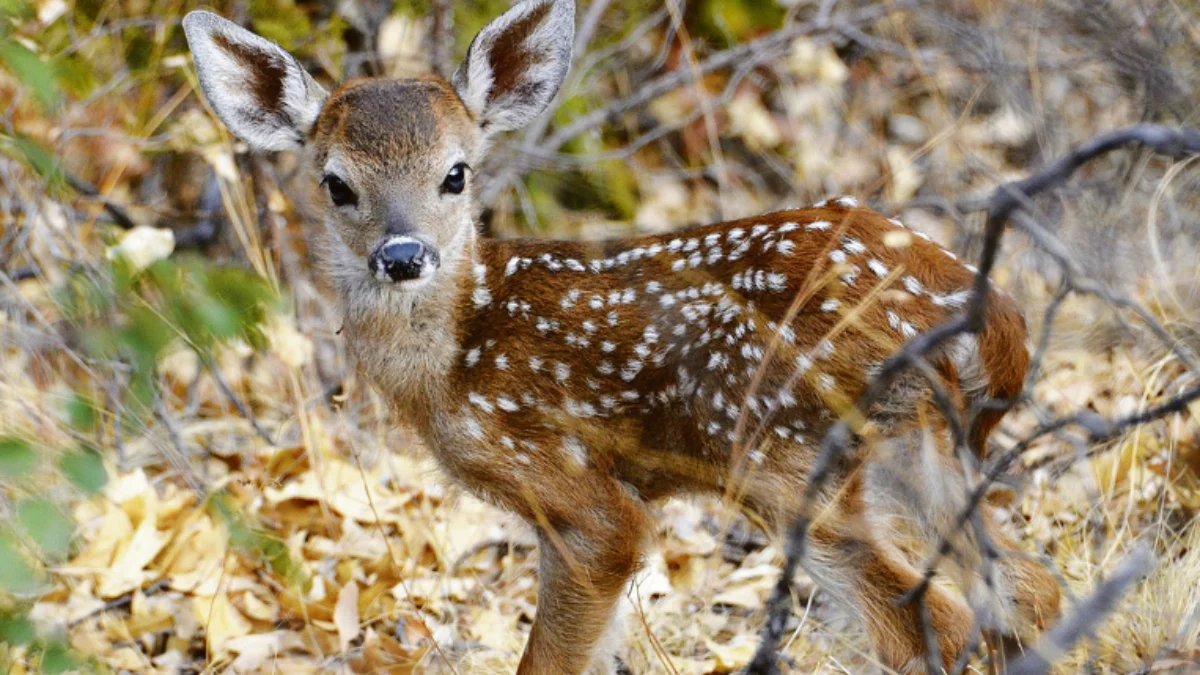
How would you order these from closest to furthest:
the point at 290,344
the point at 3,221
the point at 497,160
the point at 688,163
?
1. the point at 290,344
2. the point at 3,221
3. the point at 497,160
4. the point at 688,163

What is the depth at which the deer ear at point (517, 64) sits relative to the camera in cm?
384

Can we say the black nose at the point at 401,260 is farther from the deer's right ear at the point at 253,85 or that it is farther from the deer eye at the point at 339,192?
the deer's right ear at the point at 253,85

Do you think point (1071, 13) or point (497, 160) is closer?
point (1071, 13)

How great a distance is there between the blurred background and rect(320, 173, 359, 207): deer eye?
22 cm

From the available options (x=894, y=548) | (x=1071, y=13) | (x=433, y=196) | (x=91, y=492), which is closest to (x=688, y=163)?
(x=1071, y=13)

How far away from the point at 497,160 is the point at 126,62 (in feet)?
5.42

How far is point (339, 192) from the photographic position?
12.4 feet

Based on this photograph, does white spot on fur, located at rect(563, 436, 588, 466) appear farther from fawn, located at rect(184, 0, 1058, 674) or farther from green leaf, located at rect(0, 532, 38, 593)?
green leaf, located at rect(0, 532, 38, 593)

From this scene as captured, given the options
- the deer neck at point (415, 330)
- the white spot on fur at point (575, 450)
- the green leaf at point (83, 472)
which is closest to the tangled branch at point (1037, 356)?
the white spot on fur at point (575, 450)

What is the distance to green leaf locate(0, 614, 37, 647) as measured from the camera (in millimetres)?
2334

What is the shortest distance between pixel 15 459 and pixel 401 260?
1.49 meters

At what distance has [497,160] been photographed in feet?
20.4

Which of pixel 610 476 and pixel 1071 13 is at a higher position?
pixel 1071 13

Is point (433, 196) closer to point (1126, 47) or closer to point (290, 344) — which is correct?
point (290, 344)
